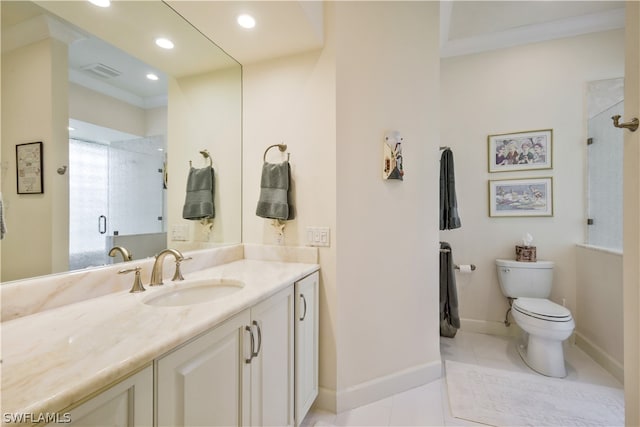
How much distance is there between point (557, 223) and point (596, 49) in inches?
63.1

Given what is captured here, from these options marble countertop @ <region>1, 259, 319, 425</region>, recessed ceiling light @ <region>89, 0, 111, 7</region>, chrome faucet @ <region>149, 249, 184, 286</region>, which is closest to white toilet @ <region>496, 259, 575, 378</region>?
marble countertop @ <region>1, 259, 319, 425</region>

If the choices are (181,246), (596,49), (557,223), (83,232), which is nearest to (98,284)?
(83,232)

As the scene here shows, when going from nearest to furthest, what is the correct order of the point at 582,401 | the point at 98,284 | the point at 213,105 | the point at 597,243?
the point at 98,284
the point at 582,401
the point at 213,105
the point at 597,243

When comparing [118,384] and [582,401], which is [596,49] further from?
[118,384]

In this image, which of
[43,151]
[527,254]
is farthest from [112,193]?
[527,254]

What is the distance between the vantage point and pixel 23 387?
516 mm

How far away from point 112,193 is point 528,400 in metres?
2.70

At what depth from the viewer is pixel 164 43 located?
1.55m

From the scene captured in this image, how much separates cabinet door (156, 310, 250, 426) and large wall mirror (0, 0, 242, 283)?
2.23 feet

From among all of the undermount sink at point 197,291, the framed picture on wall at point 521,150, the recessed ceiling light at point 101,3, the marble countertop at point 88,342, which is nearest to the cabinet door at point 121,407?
the marble countertop at point 88,342

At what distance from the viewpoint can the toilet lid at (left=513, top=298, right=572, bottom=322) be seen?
1992 mm

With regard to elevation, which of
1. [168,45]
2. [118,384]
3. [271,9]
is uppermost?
[271,9]

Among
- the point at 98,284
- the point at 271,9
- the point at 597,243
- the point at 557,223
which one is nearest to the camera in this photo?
the point at 98,284

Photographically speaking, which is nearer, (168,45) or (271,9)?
(271,9)
